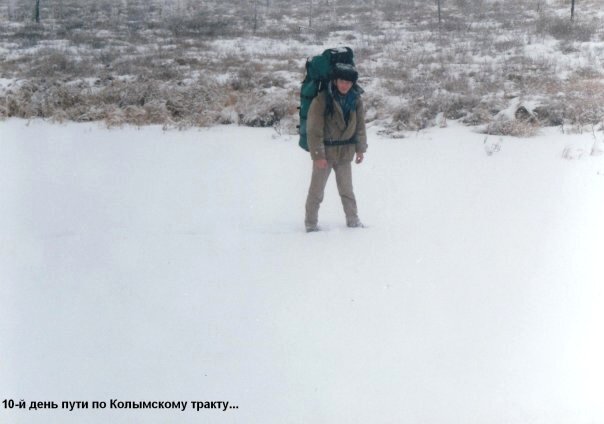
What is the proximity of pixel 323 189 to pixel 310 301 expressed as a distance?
1313 mm

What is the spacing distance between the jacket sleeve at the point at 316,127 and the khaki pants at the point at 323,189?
233 millimetres

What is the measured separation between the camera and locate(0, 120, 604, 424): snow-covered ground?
2.67m

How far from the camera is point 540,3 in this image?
20.6 meters

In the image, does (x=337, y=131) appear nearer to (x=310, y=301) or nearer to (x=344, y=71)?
(x=344, y=71)

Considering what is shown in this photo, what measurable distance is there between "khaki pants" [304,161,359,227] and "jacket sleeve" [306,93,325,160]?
0.23 meters

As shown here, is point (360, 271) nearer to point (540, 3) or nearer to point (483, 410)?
point (483, 410)

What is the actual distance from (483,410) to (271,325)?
113 cm

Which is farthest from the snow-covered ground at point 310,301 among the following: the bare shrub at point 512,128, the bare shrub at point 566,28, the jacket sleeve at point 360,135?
the bare shrub at point 566,28

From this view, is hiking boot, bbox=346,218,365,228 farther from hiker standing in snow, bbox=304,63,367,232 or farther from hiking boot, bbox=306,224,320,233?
hiking boot, bbox=306,224,320,233

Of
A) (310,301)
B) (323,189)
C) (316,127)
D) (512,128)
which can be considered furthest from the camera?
(512,128)

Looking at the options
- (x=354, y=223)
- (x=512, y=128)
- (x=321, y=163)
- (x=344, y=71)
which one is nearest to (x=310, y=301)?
(x=321, y=163)

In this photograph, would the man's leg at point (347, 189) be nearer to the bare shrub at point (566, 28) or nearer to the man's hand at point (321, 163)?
the man's hand at point (321, 163)

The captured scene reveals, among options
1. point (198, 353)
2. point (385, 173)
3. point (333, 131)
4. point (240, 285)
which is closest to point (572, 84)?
point (385, 173)

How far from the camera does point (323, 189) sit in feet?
14.9
